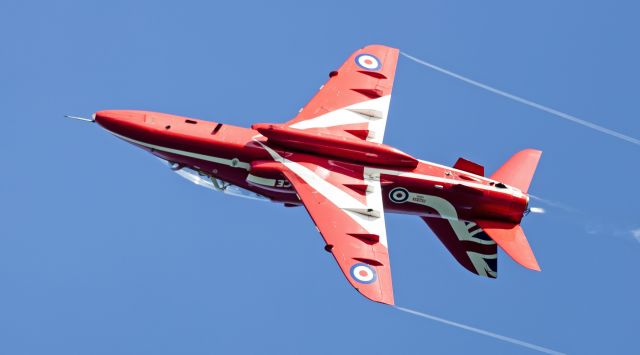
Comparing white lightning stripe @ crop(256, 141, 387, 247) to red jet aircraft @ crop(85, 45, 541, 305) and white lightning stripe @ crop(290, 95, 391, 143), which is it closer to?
red jet aircraft @ crop(85, 45, 541, 305)

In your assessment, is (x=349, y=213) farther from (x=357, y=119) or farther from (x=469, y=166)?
(x=469, y=166)

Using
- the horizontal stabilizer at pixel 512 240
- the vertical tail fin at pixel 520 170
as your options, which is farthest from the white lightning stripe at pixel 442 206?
the vertical tail fin at pixel 520 170

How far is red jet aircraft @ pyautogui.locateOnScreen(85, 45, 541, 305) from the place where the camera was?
6038cm

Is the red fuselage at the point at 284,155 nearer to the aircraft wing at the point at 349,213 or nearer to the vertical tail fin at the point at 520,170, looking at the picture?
the aircraft wing at the point at 349,213

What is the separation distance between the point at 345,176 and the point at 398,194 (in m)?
2.68

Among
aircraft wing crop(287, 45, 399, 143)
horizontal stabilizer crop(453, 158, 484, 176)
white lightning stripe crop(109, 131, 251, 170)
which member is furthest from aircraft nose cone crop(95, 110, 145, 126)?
horizontal stabilizer crop(453, 158, 484, 176)

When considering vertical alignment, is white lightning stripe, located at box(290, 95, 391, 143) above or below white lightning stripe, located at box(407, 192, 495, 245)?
above

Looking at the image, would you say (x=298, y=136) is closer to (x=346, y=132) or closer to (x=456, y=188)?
(x=346, y=132)

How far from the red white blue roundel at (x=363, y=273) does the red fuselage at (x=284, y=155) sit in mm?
5058

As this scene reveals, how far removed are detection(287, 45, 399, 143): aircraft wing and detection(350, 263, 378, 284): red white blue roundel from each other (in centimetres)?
785

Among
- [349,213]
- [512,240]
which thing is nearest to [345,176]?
[349,213]

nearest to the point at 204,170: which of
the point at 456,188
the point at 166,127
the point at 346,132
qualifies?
the point at 166,127

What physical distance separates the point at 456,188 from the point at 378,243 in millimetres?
5690

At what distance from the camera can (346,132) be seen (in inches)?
2496
